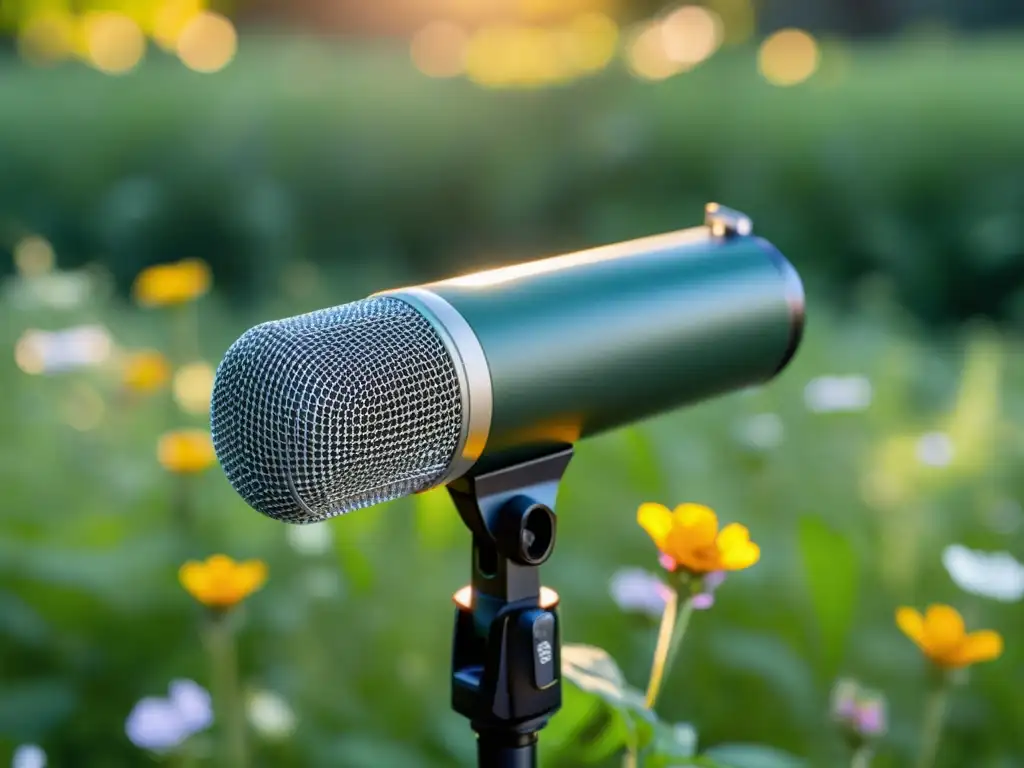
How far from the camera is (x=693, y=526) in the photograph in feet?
3.63

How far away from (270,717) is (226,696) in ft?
0.20

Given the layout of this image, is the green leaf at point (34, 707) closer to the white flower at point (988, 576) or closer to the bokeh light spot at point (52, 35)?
the white flower at point (988, 576)

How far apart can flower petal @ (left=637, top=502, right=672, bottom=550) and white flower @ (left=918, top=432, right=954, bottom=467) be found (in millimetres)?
1104

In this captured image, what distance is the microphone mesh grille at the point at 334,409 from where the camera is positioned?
0.88 metres

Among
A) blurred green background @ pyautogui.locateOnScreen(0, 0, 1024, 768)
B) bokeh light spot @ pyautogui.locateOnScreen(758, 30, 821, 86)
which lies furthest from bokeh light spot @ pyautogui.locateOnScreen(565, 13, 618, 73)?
bokeh light spot @ pyautogui.locateOnScreen(758, 30, 821, 86)

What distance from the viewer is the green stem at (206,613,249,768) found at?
4.78 ft

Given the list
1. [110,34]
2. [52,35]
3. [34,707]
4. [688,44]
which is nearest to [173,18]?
[110,34]

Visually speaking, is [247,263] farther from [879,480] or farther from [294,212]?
[879,480]

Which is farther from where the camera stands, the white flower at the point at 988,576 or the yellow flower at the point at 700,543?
the white flower at the point at 988,576

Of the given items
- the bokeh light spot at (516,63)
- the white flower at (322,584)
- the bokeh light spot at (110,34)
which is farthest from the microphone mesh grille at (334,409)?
the bokeh light spot at (110,34)

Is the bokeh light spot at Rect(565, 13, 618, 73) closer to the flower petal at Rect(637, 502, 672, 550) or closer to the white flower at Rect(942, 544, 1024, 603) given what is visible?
the white flower at Rect(942, 544, 1024, 603)

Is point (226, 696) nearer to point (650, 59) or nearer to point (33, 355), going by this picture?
point (33, 355)

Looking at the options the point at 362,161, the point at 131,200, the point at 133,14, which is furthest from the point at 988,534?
the point at 133,14

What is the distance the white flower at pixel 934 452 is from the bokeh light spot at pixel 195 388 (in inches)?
47.9
